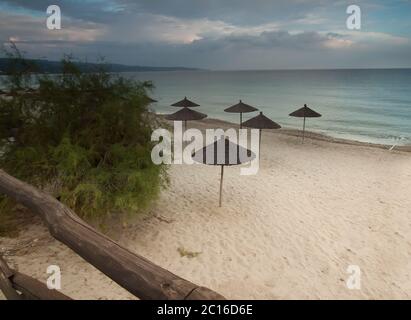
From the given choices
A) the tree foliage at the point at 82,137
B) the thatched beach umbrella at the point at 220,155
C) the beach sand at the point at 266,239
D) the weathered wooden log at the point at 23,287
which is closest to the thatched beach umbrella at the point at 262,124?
the beach sand at the point at 266,239

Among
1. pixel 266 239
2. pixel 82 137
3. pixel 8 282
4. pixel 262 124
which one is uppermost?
pixel 262 124

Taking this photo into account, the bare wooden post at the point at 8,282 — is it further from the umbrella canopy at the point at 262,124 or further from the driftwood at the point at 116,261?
the umbrella canopy at the point at 262,124

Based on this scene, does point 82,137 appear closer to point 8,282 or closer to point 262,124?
point 8,282

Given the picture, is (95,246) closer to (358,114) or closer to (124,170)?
(124,170)

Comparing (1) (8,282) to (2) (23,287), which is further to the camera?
(1) (8,282)

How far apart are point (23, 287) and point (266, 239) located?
556 centimetres

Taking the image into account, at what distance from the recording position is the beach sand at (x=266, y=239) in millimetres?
5582

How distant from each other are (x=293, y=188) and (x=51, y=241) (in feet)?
24.1

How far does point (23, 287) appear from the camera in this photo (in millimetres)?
2475

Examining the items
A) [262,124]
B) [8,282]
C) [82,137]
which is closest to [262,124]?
[262,124]

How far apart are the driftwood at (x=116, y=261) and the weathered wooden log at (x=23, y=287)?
0.56 metres

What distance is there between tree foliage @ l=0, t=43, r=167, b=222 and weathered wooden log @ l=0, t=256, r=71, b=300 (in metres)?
3.32

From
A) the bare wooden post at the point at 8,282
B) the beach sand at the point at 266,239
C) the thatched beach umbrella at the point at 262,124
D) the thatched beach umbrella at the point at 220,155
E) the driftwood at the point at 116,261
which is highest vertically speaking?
the thatched beach umbrella at the point at 262,124
